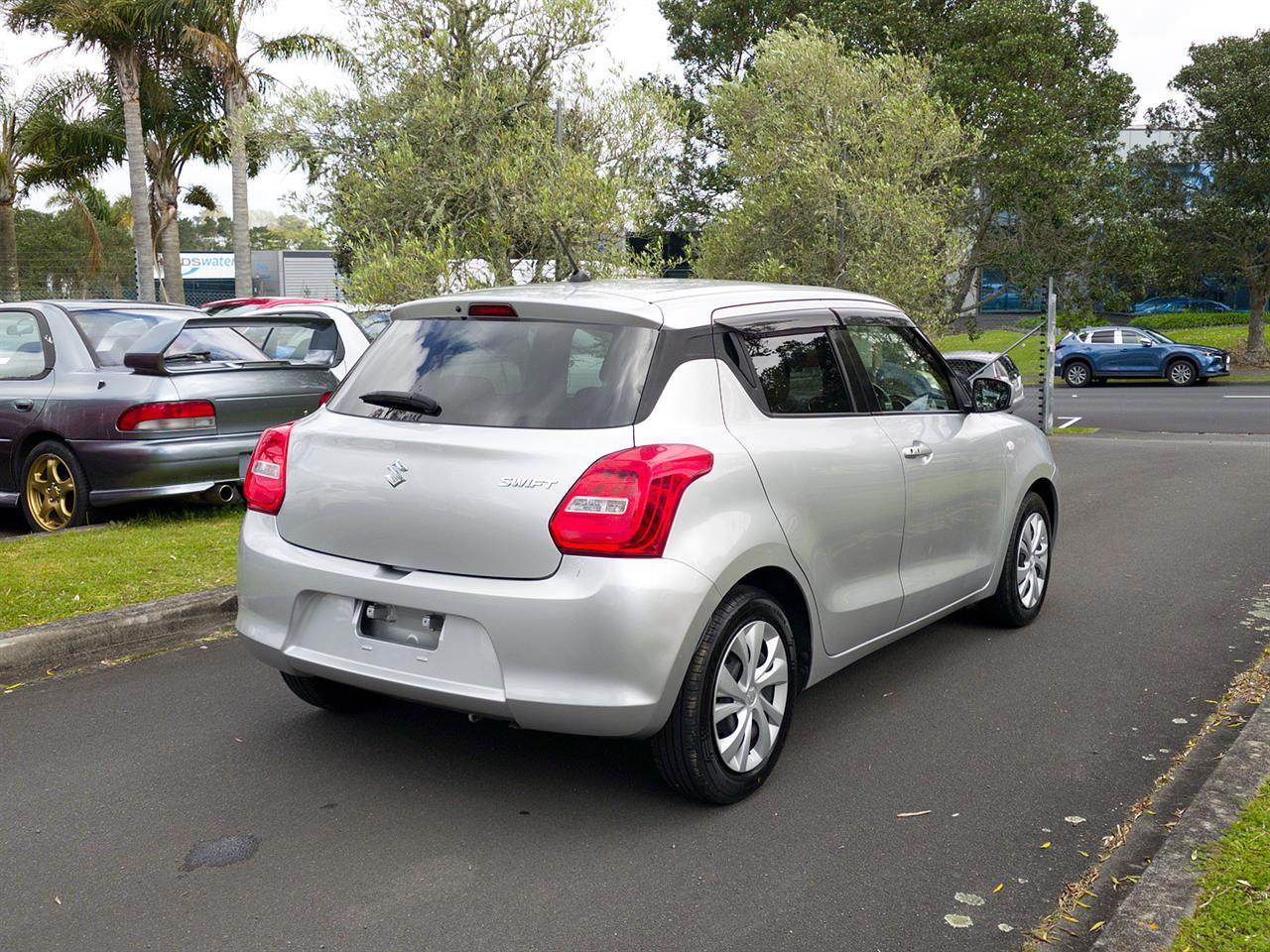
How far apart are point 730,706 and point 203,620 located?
3452mm

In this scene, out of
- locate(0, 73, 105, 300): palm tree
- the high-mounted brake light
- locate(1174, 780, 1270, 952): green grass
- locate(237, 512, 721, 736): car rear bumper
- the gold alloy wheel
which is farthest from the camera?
locate(0, 73, 105, 300): palm tree

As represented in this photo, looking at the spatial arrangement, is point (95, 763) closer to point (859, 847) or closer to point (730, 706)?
point (730, 706)

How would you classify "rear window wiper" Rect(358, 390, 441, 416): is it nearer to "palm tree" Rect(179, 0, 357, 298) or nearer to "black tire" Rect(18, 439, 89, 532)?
"black tire" Rect(18, 439, 89, 532)

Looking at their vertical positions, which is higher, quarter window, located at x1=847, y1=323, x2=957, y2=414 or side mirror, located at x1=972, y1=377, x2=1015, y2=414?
quarter window, located at x1=847, y1=323, x2=957, y2=414

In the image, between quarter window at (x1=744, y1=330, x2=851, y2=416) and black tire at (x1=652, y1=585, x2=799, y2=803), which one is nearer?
black tire at (x1=652, y1=585, x2=799, y2=803)

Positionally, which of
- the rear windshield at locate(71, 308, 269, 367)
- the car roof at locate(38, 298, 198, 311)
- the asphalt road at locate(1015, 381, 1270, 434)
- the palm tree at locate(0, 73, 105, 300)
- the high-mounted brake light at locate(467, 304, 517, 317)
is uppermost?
the palm tree at locate(0, 73, 105, 300)

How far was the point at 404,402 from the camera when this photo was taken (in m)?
4.07

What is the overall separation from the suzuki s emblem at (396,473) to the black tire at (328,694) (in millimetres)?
1089

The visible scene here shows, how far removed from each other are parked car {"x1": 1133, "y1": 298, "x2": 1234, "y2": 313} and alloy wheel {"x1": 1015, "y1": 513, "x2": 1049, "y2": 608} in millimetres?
52694

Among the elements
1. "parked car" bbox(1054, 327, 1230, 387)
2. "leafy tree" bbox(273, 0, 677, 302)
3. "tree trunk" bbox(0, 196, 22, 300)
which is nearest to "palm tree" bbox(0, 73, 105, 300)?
"tree trunk" bbox(0, 196, 22, 300)

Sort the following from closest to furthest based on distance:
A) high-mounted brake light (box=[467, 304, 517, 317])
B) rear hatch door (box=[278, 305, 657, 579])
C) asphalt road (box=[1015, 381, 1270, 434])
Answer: rear hatch door (box=[278, 305, 657, 579]) < high-mounted brake light (box=[467, 304, 517, 317]) < asphalt road (box=[1015, 381, 1270, 434])

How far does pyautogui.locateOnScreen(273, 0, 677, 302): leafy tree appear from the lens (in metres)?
11.3

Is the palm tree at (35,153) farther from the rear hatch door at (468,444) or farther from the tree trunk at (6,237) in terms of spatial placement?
the rear hatch door at (468,444)

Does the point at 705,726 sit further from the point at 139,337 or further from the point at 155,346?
the point at 139,337
